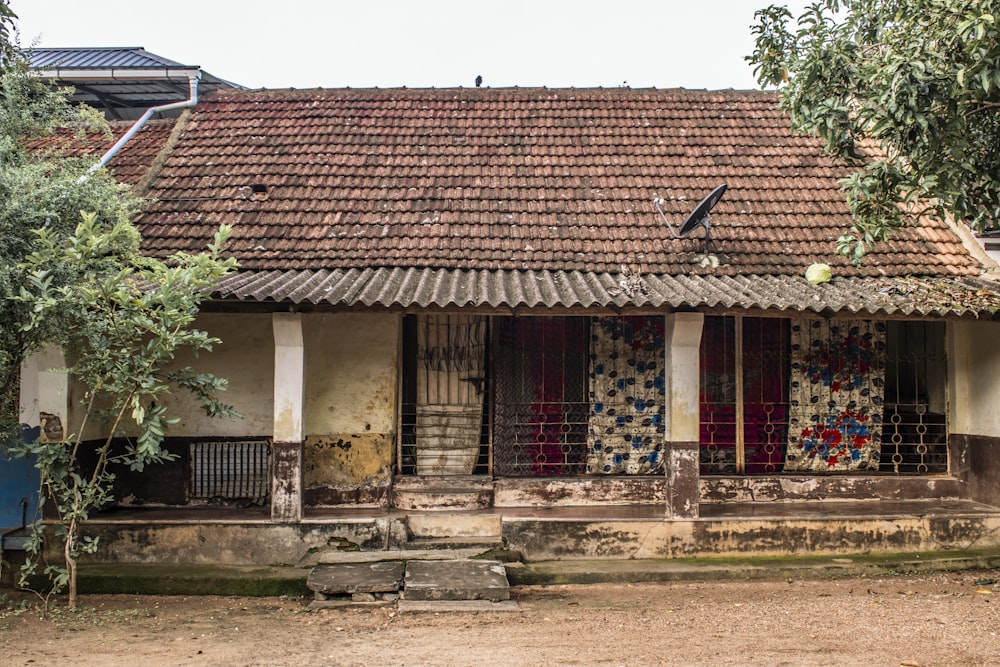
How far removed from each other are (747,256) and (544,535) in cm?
370

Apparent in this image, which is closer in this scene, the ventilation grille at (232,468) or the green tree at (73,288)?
the green tree at (73,288)

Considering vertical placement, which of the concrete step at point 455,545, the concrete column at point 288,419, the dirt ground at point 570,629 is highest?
the concrete column at point 288,419

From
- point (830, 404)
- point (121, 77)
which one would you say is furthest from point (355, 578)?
point (121, 77)

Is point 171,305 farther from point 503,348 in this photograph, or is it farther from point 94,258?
point 503,348

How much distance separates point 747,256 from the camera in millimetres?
8898

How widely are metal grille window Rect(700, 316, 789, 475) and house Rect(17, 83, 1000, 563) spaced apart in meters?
0.03

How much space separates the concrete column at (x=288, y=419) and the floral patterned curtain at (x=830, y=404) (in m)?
5.38

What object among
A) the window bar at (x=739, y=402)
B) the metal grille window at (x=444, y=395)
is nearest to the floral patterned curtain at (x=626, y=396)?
the window bar at (x=739, y=402)

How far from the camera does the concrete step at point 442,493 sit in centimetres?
871

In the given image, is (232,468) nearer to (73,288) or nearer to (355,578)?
(355,578)

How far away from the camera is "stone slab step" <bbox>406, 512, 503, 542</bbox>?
27.2 ft

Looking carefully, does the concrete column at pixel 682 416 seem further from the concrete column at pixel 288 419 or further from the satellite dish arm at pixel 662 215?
the concrete column at pixel 288 419

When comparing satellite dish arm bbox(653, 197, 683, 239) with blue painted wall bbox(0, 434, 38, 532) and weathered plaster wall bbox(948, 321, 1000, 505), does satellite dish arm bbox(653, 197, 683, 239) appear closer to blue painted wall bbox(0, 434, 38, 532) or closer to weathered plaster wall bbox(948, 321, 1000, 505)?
weathered plaster wall bbox(948, 321, 1000, 505)

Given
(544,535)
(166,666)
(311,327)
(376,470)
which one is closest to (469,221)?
(311,327)
